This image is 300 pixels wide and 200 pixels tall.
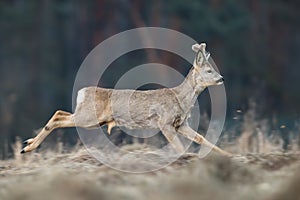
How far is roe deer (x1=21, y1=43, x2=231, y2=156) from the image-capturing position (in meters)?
12.5

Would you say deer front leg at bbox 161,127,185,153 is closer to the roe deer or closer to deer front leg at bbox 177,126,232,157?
the roe deer

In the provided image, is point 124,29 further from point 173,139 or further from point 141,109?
point 173,139

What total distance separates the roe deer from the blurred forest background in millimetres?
16859

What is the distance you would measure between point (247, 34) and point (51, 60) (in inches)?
275

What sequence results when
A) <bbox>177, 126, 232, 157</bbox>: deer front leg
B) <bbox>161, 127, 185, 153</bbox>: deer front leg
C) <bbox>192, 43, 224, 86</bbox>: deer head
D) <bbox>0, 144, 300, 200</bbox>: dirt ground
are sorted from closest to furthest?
<bbox>0, 144, 300, 200</bbox>: dirt ground, <bbox>161, 127, 185, 153</bbox>: deer front leg, <bbox>177, 126, 232, 157</bbox>: deer front leg, <bbox>192, 43, 224, 86</bbox>: deer head

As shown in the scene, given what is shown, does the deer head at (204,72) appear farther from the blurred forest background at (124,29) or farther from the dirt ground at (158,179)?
the blurred forest background at (124,29)

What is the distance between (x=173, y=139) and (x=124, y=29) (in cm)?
1947

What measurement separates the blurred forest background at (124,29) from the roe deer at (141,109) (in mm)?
16859

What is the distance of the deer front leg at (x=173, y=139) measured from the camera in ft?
39.6

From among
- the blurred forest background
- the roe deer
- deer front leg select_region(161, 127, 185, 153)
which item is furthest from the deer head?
the blurred forest background

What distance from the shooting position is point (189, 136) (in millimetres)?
12453

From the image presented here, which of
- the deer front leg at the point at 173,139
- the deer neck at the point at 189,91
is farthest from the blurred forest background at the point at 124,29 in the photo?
the deer front leg at the point at 173,139

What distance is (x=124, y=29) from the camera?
31391mm

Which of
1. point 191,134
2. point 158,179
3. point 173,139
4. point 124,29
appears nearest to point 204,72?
point 191,134
